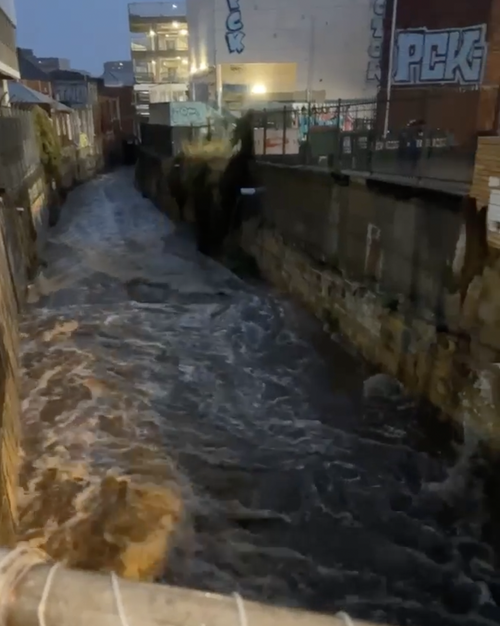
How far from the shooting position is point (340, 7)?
26.9 meters

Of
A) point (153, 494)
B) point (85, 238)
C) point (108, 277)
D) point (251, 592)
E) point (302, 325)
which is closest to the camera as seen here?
point (251, 592)

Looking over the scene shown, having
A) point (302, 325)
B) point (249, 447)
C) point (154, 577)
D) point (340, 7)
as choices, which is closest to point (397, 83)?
point (340, 7)

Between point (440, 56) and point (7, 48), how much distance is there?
18.3 metres

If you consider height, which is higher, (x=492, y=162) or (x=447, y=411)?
(x=492, y=162)

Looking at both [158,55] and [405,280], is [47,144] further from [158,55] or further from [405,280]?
[158,55]

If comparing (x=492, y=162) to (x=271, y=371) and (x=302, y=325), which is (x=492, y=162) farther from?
(x=302, y=325)

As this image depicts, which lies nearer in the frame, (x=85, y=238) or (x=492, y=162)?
(x=492, y=162)

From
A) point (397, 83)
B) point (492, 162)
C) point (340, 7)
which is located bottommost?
point (492, 162)

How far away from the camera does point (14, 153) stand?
16.4m

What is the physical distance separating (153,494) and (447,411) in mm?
4077

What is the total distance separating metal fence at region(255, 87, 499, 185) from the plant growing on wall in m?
12.5

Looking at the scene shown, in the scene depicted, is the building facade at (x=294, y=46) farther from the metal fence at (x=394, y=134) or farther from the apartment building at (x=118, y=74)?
the apartment building at (x=118, y=74)

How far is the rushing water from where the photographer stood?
6172 mm

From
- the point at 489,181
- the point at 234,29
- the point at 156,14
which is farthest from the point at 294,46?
the point at 156,14
